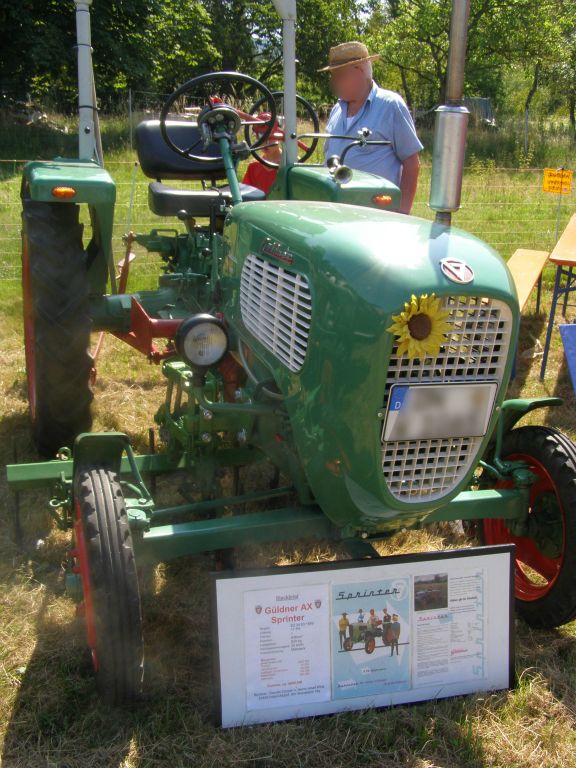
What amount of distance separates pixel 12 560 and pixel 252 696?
1.22 m

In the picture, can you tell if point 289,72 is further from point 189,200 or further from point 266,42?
point 266,42

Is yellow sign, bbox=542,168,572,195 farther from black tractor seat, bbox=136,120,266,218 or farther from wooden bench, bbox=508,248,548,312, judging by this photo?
black tractor seat, bbox=136,120,266,218

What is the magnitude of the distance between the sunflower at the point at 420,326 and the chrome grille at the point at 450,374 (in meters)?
0.03

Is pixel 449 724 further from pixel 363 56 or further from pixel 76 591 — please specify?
pixel 363 56

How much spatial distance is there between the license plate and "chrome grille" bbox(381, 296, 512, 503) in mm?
19

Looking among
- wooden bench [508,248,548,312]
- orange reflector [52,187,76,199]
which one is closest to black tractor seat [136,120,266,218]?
orange reflector [52,187,76,199]

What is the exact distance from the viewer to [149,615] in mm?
2609

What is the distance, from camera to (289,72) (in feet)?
10.6

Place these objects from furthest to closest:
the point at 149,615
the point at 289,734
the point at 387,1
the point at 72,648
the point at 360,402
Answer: the point at 387,1
the point at 149,615
the point at 72,648
the point at 289,734
the point at 360,402

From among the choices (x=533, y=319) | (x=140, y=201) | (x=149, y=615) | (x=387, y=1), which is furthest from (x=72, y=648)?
(x=387, y=1)

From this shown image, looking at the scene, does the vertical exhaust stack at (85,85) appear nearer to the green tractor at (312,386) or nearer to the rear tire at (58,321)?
the green tractor at (312,386)

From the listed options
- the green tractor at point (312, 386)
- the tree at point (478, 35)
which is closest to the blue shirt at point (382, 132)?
the green tractor at point (312, 386)

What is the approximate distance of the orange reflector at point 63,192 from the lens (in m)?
2.99

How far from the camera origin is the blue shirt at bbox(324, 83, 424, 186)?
3.85m
